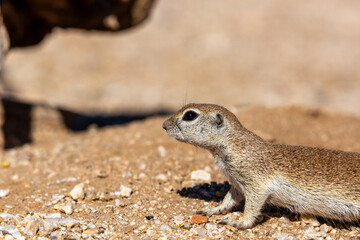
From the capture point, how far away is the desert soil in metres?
4.11

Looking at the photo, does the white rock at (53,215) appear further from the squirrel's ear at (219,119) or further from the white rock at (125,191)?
the squirrel's ear at (219,119)

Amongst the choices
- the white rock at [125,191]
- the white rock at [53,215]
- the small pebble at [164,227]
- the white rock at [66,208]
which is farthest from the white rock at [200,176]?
the white rock at [53,215]

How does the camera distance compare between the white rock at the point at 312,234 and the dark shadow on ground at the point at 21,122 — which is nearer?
the white rock at the point at 312,234

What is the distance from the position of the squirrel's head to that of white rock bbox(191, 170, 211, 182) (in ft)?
3.83

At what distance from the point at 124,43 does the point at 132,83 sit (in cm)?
352

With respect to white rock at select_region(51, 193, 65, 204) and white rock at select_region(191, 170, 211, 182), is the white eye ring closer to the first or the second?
white rock at select_region(191, 170, 211, 182)

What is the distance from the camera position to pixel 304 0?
2211 centimetres

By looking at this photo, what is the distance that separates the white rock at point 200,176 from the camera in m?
5.50

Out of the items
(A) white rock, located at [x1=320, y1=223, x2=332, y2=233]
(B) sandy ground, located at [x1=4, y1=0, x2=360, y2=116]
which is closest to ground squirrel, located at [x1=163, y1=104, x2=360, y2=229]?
(A) white rock, located at [x1=320, y1=223, x2=332, y2=233]

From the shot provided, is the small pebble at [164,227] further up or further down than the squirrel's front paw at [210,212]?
further down

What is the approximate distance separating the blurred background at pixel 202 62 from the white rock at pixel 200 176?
6.94 meters

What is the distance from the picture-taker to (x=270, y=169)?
13.9 ft

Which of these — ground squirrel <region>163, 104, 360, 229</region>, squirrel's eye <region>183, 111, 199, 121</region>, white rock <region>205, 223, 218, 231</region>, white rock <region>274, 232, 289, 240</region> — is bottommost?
white rock <region>205, 223, 218, 231</region>

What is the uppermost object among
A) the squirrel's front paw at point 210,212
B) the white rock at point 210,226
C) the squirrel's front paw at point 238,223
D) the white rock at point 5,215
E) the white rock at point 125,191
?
the squirrel's front paw at point 238,223
